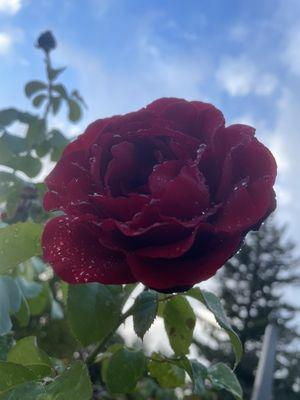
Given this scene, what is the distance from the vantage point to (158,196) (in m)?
0.52

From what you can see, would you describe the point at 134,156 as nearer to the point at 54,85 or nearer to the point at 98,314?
the point at 98,314

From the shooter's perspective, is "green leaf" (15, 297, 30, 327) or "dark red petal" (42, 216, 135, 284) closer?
"dark red petal" (42, 216, 135, 284)

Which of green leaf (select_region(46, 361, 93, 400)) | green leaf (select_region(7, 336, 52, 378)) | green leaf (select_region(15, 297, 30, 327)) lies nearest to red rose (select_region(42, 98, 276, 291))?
green leaf (select_region(46, 361, 93, 400))

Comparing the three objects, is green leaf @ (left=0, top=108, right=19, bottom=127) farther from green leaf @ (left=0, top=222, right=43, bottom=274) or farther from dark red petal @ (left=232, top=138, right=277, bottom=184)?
dark red petal @ (left=232, top=138, right=277, bottom=184)

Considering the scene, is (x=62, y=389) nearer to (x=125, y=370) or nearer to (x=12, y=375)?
(x=12, y=375)

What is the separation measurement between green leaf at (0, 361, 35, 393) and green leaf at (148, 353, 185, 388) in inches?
12.1

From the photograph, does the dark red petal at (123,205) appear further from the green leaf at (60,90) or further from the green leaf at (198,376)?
the green leaf at (60,90)

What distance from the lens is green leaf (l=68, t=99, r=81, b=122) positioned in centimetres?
190

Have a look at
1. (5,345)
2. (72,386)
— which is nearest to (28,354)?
(5,345)

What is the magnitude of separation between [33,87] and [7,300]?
1158 mm

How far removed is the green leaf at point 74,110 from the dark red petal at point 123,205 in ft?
4.67

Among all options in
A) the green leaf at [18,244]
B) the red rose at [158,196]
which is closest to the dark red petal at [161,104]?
the red rose at [158,196]

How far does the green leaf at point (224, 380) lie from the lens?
31.5 inches

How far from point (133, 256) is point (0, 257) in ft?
0.78
